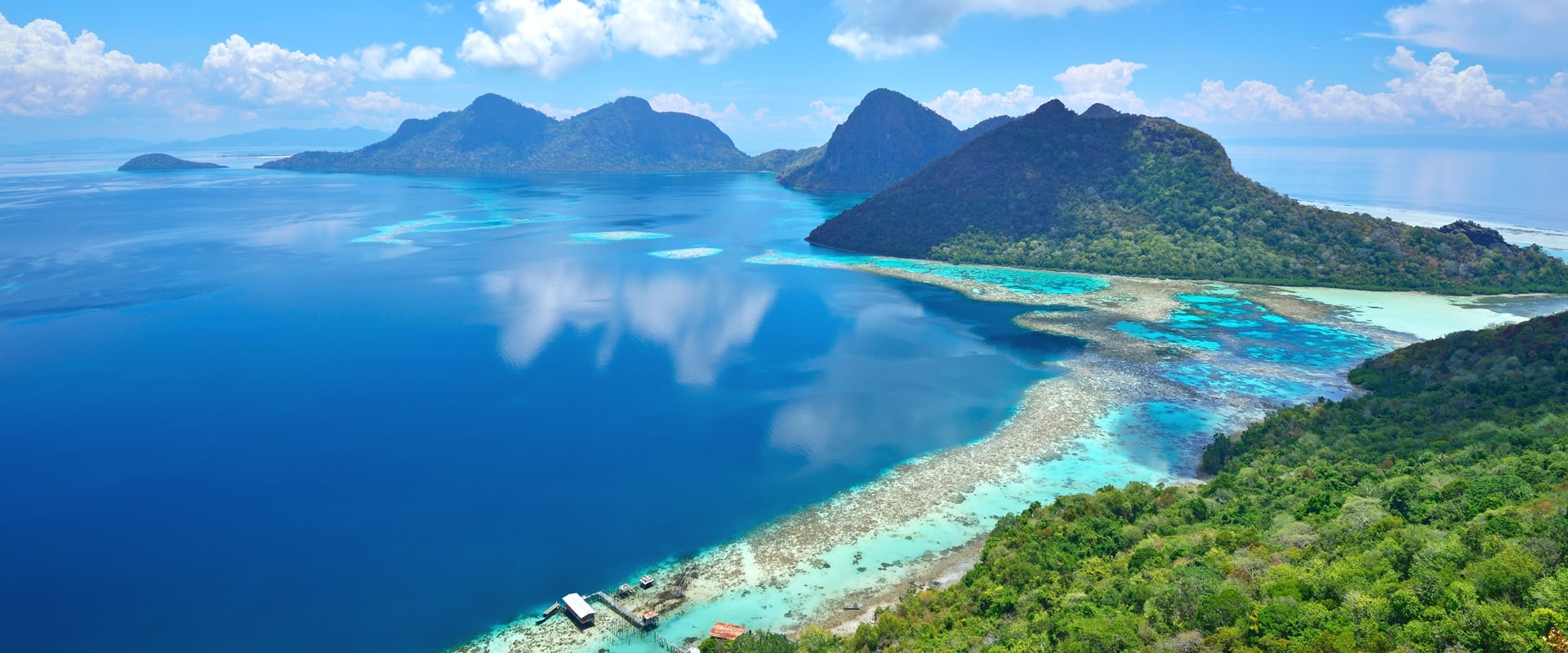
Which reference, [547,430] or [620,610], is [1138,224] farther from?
[620,610]

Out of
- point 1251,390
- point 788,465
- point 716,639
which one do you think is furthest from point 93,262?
point 1251,390

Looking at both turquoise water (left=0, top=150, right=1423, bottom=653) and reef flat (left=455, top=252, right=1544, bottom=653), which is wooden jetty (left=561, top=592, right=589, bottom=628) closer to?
reef flat (left=455, top=252, right=1544, bottom=653)

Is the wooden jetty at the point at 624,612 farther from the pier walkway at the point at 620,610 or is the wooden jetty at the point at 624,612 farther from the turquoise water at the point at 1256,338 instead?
the turquoise water at the point at 1256,338

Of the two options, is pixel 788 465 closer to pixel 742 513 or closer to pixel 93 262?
pixel 742 513

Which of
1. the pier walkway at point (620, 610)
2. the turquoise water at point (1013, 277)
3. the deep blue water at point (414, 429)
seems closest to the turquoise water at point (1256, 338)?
the deep blue water at point (414, 429)

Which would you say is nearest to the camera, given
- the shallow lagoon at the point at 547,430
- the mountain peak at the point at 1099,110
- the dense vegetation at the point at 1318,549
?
the dense vegetation at the point at 1318,549
